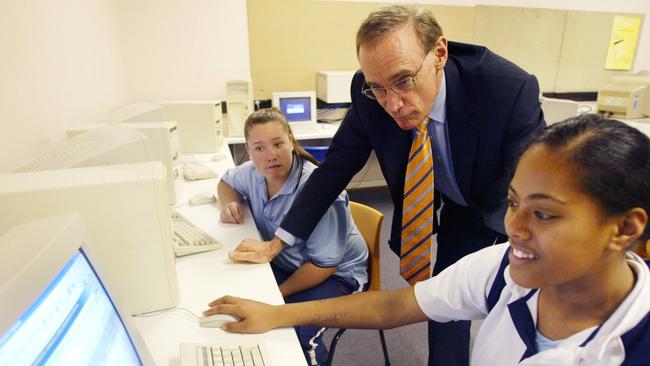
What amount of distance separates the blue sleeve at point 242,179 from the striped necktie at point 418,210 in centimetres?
64

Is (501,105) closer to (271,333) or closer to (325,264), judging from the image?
(325,264)

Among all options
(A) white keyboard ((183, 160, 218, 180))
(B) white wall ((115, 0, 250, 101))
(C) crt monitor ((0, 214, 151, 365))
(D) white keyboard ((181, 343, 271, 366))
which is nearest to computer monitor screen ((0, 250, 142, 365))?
(C) crt monitor ((0, 214, 151, 365))

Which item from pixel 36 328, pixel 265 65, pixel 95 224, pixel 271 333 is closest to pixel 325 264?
pixel 271 333

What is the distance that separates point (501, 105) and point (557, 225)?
0.60 meters

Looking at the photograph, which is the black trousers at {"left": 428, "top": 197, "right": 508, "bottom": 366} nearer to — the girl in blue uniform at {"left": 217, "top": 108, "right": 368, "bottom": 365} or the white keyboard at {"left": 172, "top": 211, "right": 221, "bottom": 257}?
the girl in blue uniform at {"left": 217, "top": 108, "right": 368, "bottom": 365}

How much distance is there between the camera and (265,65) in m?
3.35

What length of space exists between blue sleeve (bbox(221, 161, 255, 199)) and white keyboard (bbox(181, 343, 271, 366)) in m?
0.84

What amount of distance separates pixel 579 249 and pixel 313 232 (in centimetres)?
85

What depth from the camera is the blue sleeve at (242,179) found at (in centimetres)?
161

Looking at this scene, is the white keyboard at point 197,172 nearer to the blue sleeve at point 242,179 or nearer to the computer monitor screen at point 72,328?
the blue sleeve at point 242,179

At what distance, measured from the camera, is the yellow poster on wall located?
414 cm

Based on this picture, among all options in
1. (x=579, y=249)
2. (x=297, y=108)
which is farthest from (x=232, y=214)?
(x=297, y=108)

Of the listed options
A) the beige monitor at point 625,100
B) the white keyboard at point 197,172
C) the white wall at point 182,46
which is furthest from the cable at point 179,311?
the beige monitor at point 625,100

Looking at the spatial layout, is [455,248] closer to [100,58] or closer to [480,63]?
[480,63]
